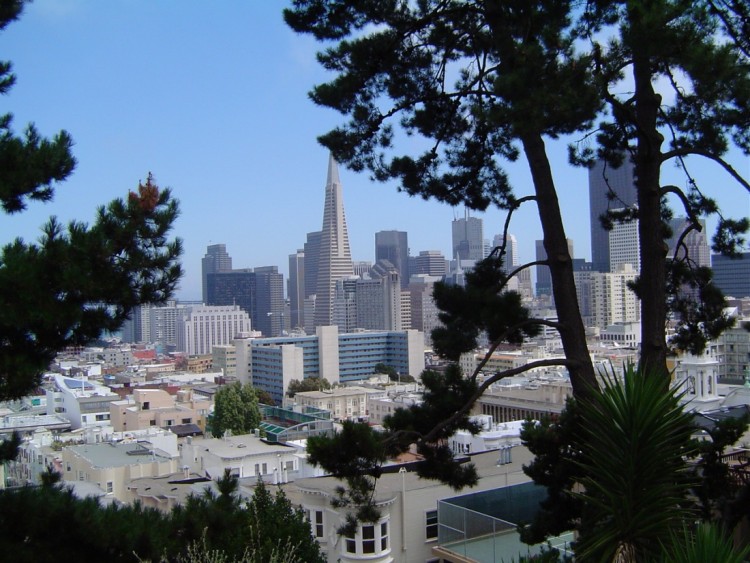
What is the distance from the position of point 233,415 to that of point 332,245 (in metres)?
96.8

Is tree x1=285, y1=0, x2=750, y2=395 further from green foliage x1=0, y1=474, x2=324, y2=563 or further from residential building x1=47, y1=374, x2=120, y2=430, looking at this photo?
residential building x1=47, y1=374, x2=120, y2=430

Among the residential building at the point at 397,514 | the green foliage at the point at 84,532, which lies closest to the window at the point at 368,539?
the residential building at the point at 397,514

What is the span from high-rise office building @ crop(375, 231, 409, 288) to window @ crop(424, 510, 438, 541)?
150920mm

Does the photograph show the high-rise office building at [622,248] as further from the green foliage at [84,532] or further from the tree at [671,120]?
the green foliage at [84,532]

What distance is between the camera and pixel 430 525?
10.6 meters

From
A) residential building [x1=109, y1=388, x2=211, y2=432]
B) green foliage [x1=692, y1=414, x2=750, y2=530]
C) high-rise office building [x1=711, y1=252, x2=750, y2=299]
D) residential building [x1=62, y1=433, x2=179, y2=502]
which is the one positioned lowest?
residential building [x1=109, y1=388, x2=211, y2=432]

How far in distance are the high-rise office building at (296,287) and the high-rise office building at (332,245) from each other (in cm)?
2538

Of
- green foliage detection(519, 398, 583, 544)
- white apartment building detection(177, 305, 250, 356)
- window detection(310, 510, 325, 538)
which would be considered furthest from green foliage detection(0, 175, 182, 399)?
white apartment building detection(177, 305, 250, 356)

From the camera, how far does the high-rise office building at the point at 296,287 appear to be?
511 ft

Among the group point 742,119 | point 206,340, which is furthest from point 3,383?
point 206,340

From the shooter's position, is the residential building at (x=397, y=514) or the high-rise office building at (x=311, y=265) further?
the high-rise office building at (x=311, y=265)

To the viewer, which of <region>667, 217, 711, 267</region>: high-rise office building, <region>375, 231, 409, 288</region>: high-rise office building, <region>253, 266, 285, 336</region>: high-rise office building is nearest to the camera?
<region>667, 217, 711, 267</region>: high-rise office building

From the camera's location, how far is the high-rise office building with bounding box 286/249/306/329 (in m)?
156

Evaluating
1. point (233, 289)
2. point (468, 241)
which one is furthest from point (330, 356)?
point (468, 241)
